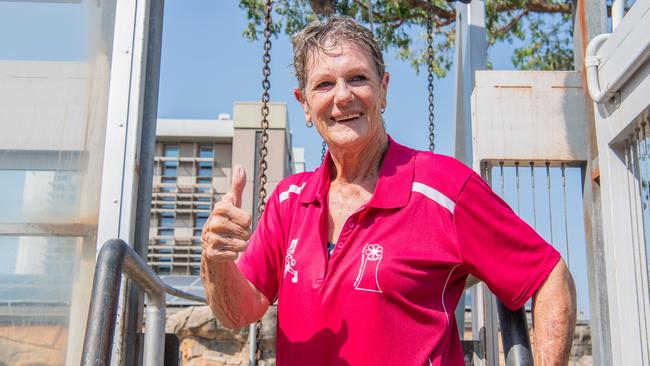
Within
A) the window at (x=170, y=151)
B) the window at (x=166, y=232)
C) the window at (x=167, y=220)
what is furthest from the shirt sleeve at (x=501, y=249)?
the window at (x=170, y=151)

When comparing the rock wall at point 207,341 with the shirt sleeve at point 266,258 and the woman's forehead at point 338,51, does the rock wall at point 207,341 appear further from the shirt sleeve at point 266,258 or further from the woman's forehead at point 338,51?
the woman's forehead at point 338,51

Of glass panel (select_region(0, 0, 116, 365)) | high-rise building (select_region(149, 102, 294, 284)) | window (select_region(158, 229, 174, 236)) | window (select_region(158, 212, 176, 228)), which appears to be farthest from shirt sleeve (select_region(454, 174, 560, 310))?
window (select_region(158, 229, 174, 236))

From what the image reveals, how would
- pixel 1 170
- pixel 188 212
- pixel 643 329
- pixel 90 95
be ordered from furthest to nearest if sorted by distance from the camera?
pixel 188 212, pixel 643 329, pixel 90 95, pixel 1 170

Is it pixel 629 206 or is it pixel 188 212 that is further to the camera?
pixel 188 212

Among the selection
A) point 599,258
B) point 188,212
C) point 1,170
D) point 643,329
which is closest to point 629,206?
point 599,258

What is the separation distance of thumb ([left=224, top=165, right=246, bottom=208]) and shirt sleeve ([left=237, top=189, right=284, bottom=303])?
0.41 m

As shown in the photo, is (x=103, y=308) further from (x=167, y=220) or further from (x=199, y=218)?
(x=167, y=220)

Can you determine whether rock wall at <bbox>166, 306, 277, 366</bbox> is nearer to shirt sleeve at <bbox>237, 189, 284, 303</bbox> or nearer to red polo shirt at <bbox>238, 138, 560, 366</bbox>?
shirt sleeve at <bbox>237, 189, 284, 303</bbox>

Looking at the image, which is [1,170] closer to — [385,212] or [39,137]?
[39,137]

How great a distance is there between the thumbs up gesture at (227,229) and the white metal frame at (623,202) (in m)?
1.50

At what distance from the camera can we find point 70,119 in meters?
2.02

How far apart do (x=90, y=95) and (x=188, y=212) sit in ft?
84.7

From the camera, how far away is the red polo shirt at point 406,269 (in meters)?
1.67

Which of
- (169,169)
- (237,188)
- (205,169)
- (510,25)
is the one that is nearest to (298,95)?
(237,188)
